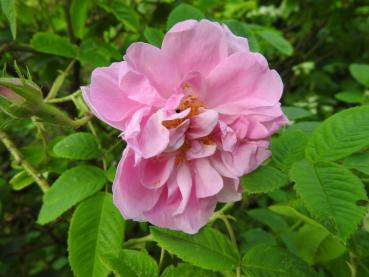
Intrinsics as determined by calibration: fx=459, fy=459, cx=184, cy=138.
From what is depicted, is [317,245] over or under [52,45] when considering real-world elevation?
under

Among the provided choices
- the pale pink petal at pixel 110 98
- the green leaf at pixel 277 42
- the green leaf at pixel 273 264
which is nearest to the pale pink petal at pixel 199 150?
the pale pink petal at pixel 110 98

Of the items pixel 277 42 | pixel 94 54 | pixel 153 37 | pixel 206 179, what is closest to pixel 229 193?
pixel 206 179

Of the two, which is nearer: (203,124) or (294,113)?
(203,124)

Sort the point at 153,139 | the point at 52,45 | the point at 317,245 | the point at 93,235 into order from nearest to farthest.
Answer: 1. the point at 153,139
2. the point at 93,235
3. the point at 317,245
4. the point at 52,45

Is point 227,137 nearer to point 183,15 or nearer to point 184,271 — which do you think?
point 184,271

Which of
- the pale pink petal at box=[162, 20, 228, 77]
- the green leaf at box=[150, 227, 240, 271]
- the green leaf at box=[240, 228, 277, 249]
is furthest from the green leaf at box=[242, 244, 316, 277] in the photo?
the green leaf at box=[240, 228, 277, 249]

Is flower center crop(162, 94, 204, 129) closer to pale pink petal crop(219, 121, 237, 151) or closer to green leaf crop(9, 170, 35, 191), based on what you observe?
pale pink petal crop(219, 121, 237, 151)

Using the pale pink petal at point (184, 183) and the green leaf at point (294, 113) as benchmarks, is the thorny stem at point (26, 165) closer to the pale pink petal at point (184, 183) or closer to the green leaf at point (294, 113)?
the pale pink petal at point (184, 183)

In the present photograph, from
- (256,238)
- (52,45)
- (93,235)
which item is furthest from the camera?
(256,238)
